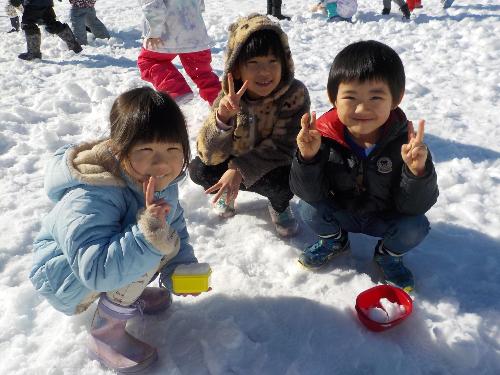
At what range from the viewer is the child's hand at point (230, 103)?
87.4 inches

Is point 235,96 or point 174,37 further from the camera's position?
point 174,37

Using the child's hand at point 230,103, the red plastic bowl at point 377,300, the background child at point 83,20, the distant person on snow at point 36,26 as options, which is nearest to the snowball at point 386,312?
the red plastic bowl at point 377,300

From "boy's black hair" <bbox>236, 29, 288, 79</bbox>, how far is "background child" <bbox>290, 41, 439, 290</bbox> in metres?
0.48

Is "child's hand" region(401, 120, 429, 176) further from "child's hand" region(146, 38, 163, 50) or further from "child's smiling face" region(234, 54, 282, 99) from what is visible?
"child's hand" region(146, 38, 163, 50)

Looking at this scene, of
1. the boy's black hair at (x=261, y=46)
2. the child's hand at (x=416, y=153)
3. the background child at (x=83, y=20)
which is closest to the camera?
the child's hand at (x=416, y=153)

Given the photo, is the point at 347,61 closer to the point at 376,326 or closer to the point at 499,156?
the point at 376,326

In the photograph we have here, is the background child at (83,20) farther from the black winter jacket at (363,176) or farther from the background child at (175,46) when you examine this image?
the black winter jacket at (363,176)

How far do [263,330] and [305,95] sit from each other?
4.26ft

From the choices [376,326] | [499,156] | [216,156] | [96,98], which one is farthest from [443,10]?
[376,326]

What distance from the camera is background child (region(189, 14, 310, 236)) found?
2.38 m

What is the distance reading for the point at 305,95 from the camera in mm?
2549

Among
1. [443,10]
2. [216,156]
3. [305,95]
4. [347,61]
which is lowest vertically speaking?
[443,10]

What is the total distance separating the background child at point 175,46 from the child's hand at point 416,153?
2.53 meters

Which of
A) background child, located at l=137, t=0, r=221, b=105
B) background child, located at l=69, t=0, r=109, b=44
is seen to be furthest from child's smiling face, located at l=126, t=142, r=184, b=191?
background child, located at l=69, t=0, r=109, b=44
